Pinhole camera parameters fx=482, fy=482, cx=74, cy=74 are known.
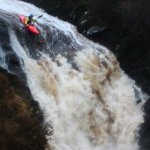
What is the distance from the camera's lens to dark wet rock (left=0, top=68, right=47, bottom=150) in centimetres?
1291

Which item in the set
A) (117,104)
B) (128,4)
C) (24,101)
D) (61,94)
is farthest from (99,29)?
(24,101)

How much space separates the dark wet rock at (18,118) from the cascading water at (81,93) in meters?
0.68

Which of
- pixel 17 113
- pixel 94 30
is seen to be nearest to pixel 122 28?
pixel 94 30

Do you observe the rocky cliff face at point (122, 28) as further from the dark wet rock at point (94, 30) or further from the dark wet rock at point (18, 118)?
the dark wet rock at point (18, 118)

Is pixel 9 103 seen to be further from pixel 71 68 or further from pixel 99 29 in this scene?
pixel 99 29

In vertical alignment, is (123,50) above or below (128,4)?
below

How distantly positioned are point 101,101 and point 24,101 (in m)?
4.55

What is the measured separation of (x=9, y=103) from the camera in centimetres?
1389

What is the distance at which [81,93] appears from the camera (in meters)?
17.7

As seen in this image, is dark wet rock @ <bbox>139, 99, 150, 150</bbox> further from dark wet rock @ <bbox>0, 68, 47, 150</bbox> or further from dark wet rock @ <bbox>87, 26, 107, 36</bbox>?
dark wet rock @ <bbox>87, 26, 107, 36</bbox>

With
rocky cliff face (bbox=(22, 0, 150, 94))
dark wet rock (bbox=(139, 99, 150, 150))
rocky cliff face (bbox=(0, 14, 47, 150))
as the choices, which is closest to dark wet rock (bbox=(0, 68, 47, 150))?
rocky cliff face (bbox=(0, 14, 47, 150))

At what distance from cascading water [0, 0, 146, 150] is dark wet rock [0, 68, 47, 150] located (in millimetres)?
685

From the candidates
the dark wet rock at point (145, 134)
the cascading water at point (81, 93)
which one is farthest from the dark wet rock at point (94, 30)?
the dark wet rock at point (145, 134)

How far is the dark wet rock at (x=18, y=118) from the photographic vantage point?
42.3ft
